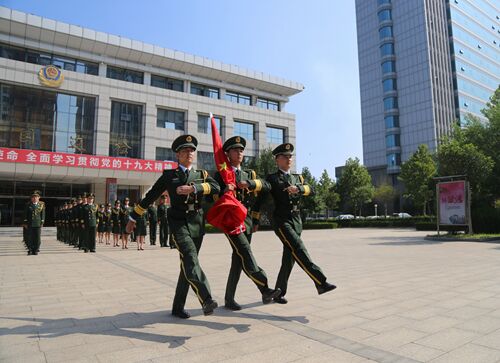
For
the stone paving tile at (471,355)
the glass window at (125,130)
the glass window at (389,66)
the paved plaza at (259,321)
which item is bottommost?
the stone paving tile at (471,355)

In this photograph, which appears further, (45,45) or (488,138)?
(45,45)

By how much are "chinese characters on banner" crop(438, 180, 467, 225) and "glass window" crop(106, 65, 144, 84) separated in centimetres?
2936

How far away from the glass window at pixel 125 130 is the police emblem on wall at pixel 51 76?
4716 millimetres

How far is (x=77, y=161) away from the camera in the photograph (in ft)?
95.9

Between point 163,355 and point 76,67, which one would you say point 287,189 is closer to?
point 163,355

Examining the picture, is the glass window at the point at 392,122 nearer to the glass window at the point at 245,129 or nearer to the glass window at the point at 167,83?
the glass window at the point at 245,129

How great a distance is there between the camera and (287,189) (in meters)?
4.86

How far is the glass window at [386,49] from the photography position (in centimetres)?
6650

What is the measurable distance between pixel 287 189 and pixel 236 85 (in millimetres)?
38978

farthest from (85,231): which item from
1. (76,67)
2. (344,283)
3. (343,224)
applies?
(343,224)

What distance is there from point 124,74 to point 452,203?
30735 mm

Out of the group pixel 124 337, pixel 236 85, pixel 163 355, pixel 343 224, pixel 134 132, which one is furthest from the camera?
pixel 236 85

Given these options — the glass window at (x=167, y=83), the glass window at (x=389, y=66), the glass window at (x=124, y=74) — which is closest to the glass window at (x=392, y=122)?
the glass window at (x=389, y=66)

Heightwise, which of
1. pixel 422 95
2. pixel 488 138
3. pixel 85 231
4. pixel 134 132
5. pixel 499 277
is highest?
pixel 422 95
